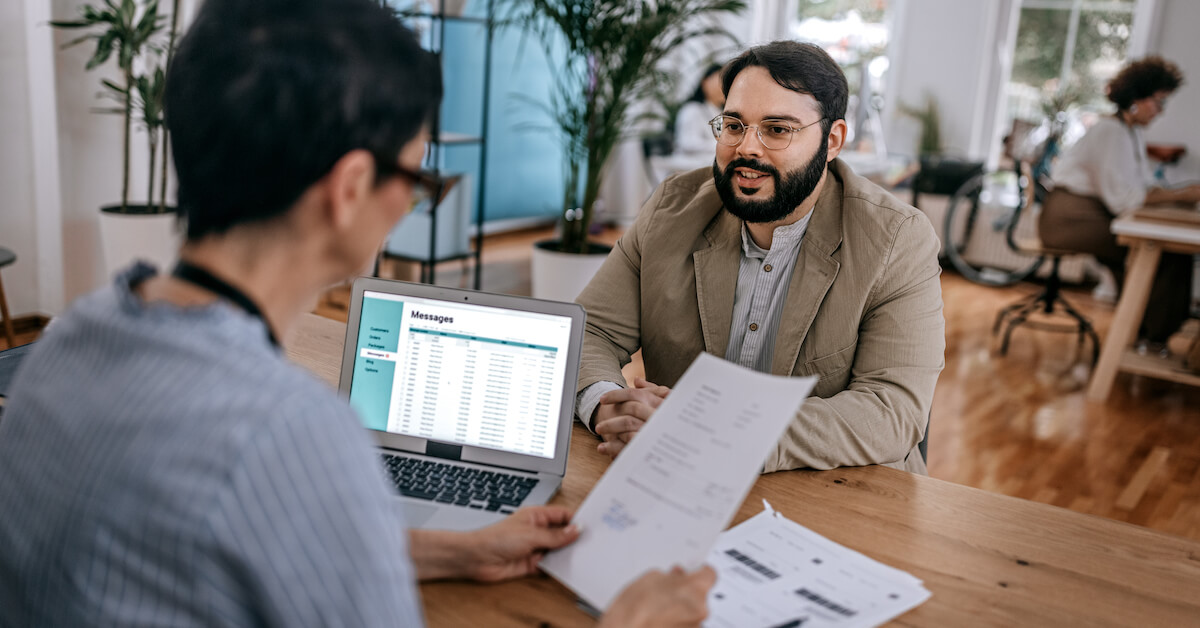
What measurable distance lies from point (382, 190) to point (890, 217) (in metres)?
1.10

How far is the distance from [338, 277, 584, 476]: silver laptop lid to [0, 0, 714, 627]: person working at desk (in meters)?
0.44

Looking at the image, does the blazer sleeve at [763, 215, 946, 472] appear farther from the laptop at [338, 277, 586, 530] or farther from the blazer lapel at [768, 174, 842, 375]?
the laptop at [338, 277, 586, 530]

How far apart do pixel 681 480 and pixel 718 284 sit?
0.82m

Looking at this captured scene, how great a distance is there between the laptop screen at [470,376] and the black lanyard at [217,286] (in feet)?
1.71

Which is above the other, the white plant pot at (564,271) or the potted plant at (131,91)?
the potted plant at (131,91)

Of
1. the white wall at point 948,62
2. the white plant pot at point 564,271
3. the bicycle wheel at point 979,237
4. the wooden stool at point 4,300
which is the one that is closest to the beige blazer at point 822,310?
the white plant pot at point 564,271

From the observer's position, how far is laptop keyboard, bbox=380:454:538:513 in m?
1.12

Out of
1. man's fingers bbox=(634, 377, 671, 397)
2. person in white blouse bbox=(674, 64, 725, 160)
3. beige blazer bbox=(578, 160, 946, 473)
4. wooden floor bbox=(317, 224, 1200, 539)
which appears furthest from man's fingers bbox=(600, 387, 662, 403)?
person in white blouse bbox=(674, 64, 725, 160)

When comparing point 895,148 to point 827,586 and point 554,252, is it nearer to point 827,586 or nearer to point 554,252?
point 554,252

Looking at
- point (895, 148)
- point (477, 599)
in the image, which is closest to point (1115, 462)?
point (477, 599)

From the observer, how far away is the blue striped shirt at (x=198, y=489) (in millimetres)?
581

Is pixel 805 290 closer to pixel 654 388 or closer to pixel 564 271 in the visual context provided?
pixel 654 388

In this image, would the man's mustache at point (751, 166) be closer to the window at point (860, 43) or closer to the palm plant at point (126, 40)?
the palm plant at point (126, 40)

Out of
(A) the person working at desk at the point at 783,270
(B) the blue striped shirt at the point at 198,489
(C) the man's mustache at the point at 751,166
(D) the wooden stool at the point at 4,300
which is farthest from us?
(D) the wooden stool at the point at 4,300
